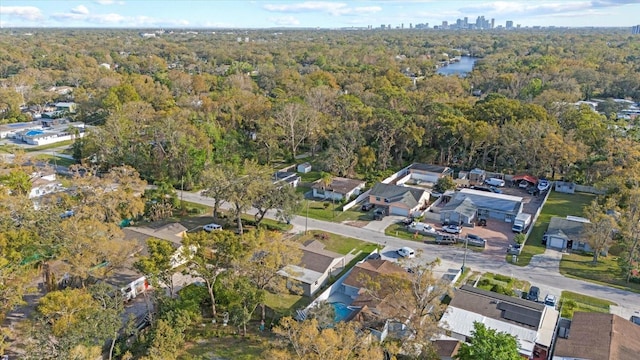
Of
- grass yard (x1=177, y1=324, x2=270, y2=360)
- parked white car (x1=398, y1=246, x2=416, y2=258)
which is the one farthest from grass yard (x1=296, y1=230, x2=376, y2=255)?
grass yard (x1=177, y1=324, x2=270, y2=360)

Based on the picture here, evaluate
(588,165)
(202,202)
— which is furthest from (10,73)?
(588,165)

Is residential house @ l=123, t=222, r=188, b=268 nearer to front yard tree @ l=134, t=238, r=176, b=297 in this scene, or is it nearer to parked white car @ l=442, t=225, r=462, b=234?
front yard tree @ l=134, t=238, r=176, b=297

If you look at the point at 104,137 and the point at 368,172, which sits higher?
the point at 104,137

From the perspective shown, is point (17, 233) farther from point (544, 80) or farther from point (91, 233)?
point (544, 80)

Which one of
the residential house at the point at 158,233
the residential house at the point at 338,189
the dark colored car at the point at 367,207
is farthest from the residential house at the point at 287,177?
the residential house at the point at 158,233

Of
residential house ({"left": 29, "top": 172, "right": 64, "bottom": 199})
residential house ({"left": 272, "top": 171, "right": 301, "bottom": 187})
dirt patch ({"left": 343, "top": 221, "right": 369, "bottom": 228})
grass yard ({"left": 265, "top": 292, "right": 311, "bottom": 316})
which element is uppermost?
residential house ({"left": 29, "top": 172, "right": 64, "bottom": 199})

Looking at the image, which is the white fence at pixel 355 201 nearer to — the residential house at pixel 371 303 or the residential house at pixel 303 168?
the residential house at pixel 303 168
